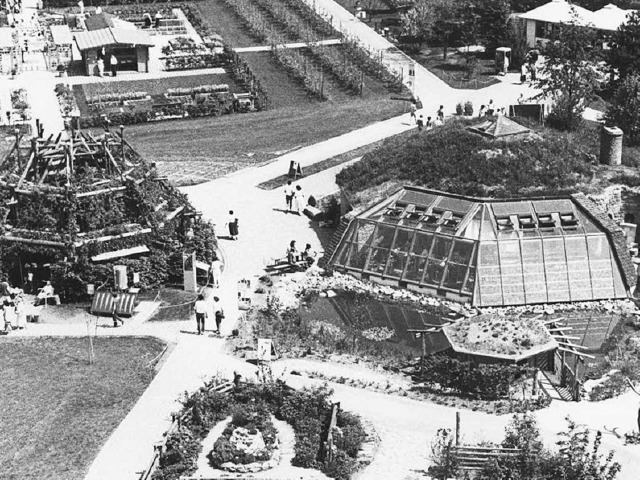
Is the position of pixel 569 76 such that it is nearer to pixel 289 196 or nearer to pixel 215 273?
pixel 289 196

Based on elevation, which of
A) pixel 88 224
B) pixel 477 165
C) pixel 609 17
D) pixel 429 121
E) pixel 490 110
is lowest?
pixel 429 121

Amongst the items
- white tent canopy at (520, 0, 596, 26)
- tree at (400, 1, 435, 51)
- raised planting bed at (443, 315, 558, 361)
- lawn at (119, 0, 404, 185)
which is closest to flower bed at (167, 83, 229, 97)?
lawn at (119, 0, 404, 185)

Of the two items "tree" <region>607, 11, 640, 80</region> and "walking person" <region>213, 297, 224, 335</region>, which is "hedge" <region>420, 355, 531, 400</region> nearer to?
"walking person" <region>213, 297, 224, 335</region>

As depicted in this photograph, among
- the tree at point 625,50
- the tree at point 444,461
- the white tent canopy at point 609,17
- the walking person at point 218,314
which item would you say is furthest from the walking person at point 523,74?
the tree at point 444,461

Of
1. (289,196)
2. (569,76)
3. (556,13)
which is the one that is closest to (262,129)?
(289,196)

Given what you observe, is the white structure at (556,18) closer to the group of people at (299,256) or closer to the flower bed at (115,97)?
the flower bed at (115,97)

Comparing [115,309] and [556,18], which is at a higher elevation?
[556,18]
